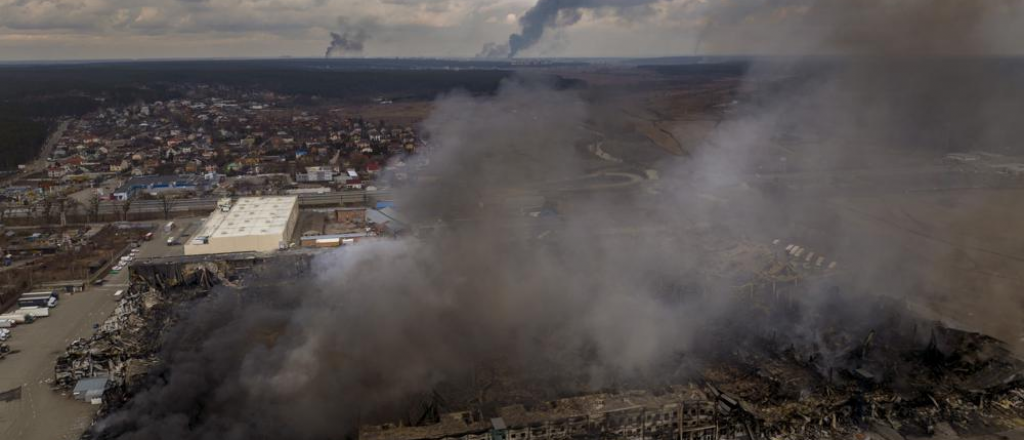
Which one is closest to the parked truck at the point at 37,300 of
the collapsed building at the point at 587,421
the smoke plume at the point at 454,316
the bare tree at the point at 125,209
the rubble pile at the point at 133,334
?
the rubble pile at the point at 133,334

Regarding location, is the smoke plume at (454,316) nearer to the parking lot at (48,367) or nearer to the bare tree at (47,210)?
the parking lot at (48,367)

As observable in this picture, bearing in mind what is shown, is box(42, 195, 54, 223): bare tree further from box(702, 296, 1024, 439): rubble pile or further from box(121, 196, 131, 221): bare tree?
box(702, 296, 1024, 439): rubble pile

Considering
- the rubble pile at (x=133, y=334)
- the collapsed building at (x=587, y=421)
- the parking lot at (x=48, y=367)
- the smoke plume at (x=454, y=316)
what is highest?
the smoke plume at (x=454, y=316)

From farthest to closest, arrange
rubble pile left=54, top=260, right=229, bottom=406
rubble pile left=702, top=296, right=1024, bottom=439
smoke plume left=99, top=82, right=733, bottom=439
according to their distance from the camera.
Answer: rubble pile left=54, top=260, right=229, bottom=406, rubble pile left=702, top=296, right=1024, bottom=439, smoke plume left=99, top=82, right=733, bottom=439

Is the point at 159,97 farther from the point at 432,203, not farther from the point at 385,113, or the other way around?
the point at 432,203

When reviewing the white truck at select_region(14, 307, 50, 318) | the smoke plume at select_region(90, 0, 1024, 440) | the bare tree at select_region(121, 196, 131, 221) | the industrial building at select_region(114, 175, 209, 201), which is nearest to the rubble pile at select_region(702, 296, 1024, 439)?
the smoke plume at select_region(90, 0, 1024, 440)

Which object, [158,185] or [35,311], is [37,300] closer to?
[35,311]
